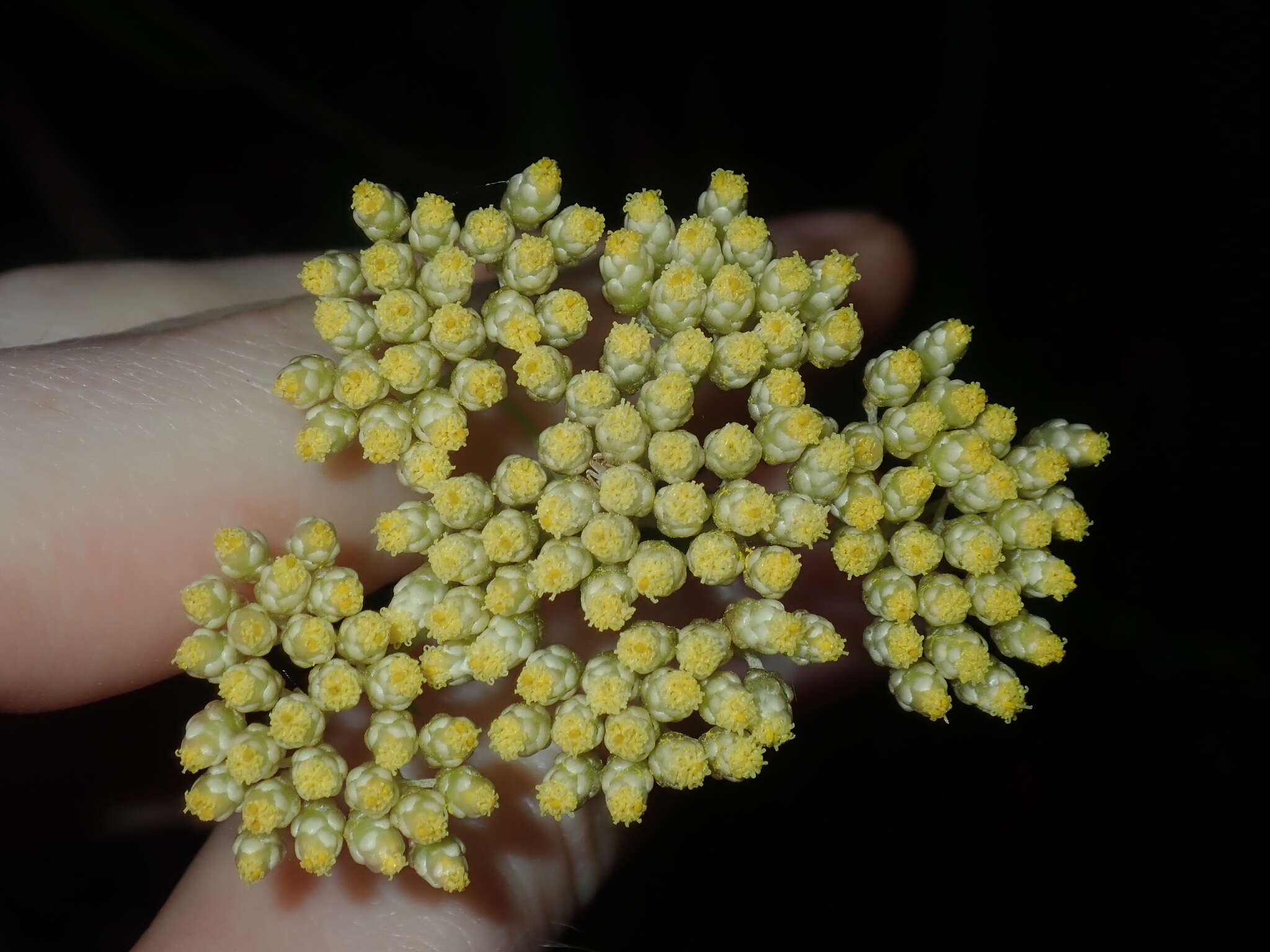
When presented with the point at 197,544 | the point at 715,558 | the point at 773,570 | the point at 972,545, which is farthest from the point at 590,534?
the point at 197,544

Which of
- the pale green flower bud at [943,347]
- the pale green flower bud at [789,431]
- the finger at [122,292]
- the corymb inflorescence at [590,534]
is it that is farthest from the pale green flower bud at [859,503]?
the finger at [122,292]

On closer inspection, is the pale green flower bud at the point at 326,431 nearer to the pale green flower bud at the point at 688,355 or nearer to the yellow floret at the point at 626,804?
the pale green flower bud at the point at 688,355

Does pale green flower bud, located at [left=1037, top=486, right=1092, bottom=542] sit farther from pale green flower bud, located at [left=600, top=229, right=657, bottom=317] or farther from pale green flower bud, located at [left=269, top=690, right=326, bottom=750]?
pale green flower bud, located at [left=269, top=690, right=326, bottom=750]

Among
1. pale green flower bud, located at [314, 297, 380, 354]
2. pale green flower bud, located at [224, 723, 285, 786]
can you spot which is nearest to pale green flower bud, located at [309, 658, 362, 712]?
pale green flower bud, located at [224, 723, 285, 786]

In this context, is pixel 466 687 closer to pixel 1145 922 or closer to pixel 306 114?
pixel 1145 922

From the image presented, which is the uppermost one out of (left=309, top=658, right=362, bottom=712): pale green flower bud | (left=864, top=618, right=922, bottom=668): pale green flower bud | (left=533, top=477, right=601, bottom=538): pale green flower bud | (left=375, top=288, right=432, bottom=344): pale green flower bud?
(left=375, top=288, right=432, bottom=344): pale green flower bud

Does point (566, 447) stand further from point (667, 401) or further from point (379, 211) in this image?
point (379, 211)
